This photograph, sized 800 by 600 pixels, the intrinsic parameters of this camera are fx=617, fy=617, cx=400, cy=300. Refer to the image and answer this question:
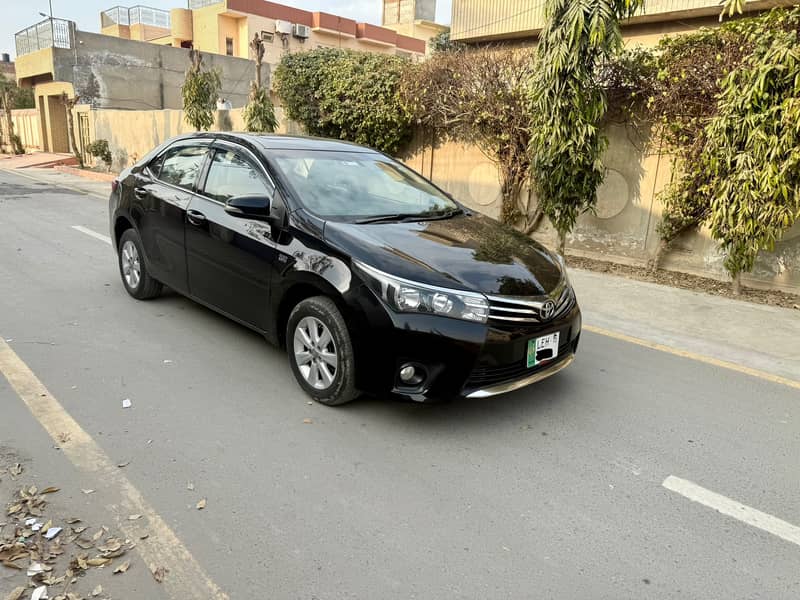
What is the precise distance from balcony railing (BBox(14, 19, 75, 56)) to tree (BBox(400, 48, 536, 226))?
23.0 meters

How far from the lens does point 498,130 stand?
30.1 feet

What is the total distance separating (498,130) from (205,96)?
1108 cm

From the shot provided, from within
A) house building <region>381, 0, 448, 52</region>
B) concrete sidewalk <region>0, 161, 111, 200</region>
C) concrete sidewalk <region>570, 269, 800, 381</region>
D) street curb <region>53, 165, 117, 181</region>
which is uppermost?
house building <region>381, 0, 448, 52</region>

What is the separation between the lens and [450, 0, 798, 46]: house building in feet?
48.5

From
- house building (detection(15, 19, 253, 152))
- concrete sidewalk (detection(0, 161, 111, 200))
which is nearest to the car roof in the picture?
concrete sidewalk (detection(0, 161, 111, 200))

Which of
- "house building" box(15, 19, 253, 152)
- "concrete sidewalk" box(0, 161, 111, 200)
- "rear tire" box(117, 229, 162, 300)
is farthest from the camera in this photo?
"house building" box(15, 19, 253, 152)

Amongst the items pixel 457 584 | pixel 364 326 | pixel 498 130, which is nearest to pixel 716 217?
pixel 498 130

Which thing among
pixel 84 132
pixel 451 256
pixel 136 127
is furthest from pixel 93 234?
pixel 84 132

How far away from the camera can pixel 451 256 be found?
373cm

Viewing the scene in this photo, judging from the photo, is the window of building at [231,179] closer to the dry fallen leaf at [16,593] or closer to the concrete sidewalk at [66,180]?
the dry fallen leaf at [16,593]

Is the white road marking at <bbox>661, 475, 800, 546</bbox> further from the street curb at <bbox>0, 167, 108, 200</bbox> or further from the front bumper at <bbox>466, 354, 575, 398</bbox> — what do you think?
the street curb at <bbox>0, 167, 108, 200</bbox>

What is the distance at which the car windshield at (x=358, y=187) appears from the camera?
4.24m

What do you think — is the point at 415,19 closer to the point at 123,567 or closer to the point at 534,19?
the point at 534,19

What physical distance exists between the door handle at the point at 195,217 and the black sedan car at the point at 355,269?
0.02 meters
